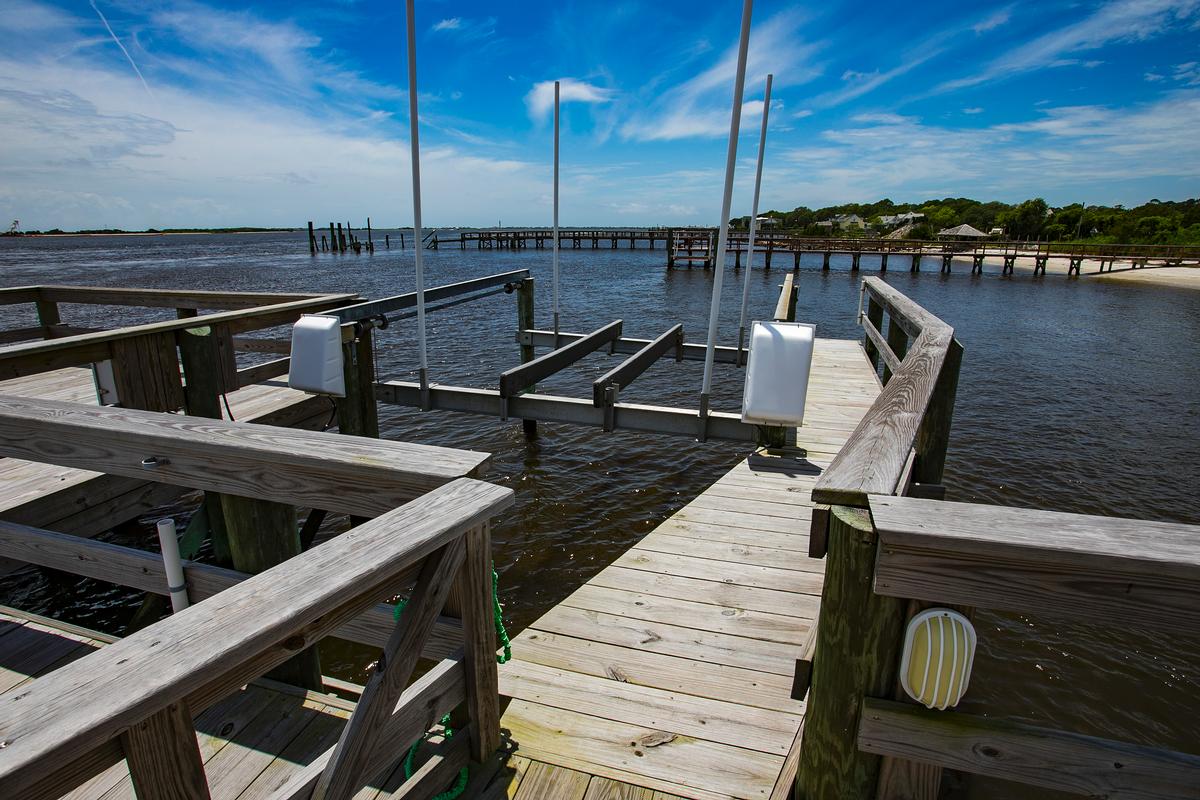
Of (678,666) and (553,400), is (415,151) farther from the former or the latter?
(678,666)

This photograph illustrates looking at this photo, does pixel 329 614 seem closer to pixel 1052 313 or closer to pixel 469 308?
pixel 469 308

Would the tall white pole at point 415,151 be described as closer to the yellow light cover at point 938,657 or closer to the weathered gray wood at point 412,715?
the weathered gray wood at point 412,715

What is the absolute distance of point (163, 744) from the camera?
1055mm

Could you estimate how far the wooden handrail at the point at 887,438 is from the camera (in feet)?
5.56

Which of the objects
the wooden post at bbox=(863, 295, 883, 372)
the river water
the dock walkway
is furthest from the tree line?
the dock walkway

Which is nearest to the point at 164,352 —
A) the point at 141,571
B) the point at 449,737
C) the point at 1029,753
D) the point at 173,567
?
the point at 141,571

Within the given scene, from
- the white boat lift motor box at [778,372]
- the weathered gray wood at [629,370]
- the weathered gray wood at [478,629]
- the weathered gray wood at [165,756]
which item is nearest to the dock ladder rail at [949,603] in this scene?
the weathered gray wood at [478,629]

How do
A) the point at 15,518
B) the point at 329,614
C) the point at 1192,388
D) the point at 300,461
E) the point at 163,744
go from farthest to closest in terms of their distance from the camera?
1. the point at 1192,388
2. the point at 15,518
3. the point at 300,461
4. the point at 329,614
5. the point at 163,744

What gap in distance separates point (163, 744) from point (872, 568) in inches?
64.2

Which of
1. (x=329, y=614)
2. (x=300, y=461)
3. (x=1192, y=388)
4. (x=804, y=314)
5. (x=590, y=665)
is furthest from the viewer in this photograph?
(x=804, y=314)

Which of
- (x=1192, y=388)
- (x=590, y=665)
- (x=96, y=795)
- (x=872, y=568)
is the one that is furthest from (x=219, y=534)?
(x=1192, y=388)

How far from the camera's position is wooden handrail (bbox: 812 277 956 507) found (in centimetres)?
170

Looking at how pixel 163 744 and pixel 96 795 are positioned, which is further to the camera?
pixel 96 795

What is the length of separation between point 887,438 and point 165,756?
211cm
